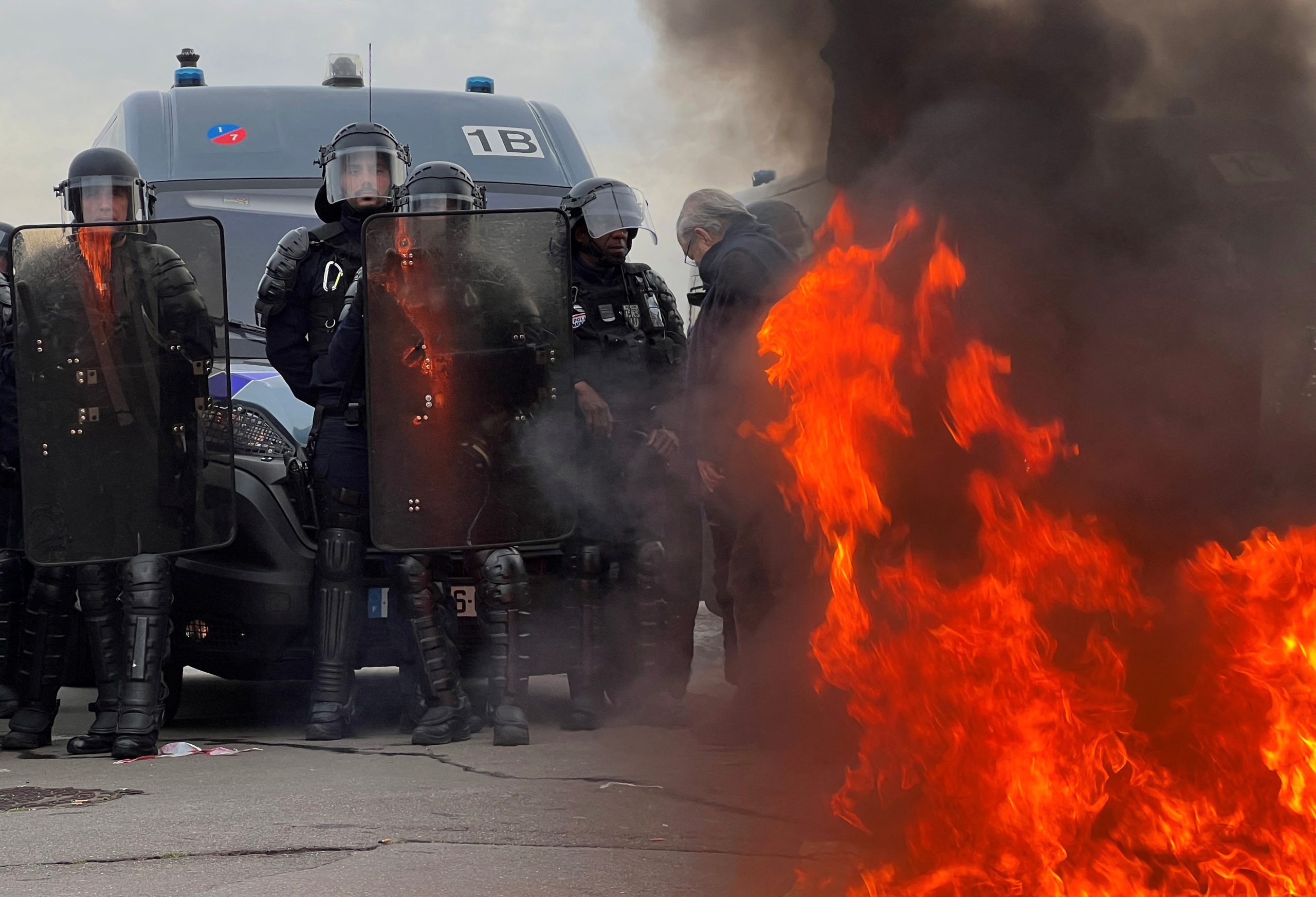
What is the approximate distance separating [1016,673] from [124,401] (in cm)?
387

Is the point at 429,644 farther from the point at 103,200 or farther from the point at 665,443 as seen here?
the point at 103,200

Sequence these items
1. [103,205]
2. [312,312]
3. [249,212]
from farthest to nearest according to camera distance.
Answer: [249,212] < [312,312] < [103,205]

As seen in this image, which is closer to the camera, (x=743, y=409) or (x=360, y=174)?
(x=743, y=409)

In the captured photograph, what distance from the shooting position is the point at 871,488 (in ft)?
13.4

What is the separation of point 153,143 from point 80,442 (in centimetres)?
207

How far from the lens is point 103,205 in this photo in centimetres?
638

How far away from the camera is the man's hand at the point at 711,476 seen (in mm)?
6406

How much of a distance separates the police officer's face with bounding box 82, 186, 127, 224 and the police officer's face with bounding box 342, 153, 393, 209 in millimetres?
841

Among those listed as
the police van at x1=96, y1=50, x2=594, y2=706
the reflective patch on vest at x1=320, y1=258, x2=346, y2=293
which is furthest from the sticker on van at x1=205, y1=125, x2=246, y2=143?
the reflective patch on vest at x1=320, y1=258, x2=346, y2=293

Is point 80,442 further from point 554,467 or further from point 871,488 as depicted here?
point 871,488

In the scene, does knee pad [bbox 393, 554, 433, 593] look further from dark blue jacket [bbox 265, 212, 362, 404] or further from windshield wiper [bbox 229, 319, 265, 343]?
windshield wiper [bbox 229, 319, 265, 343]

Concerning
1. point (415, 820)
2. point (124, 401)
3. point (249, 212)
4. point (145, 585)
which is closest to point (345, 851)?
point (415, 820)

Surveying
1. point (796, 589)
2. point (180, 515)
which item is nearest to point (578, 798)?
point (796, 589)

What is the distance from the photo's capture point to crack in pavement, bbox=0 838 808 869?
4.27m
